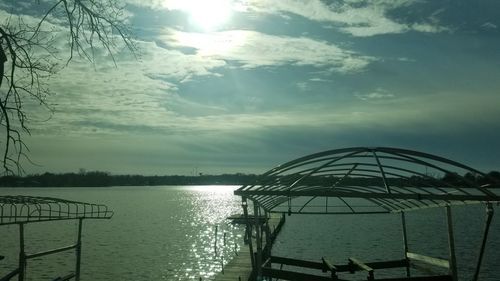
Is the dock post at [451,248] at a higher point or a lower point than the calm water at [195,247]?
higher

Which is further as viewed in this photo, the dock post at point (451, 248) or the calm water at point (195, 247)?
the calm water at point (195, 247)

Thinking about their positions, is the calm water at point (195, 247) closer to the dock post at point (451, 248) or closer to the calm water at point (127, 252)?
the calm water at point (127, 252)

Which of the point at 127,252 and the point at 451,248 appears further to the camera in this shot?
the point at 127,252

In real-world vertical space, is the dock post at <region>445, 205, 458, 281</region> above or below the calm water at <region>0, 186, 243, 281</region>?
above

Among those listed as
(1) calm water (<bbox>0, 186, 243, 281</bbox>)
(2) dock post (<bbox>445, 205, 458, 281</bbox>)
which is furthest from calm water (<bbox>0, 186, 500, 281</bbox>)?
(2) dock post (<bbox>445, 205, 458, 281</bbox>)

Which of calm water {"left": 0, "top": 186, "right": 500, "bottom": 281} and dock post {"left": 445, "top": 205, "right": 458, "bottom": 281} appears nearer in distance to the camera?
dock post {"left": 445, "top": 205, "right": 458, "bottom": 281}

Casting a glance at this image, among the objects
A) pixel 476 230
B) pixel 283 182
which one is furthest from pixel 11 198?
pixel 476 230

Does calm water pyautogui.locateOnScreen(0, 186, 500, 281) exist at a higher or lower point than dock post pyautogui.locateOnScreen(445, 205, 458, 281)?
lower

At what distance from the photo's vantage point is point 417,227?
62656mm

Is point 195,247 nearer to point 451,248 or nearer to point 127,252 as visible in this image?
point 127,252

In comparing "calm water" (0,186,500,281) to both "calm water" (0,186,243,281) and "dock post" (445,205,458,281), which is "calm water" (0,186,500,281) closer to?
"calm water" (0,186,243,281)

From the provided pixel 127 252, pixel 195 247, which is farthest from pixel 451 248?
pixel 195 247

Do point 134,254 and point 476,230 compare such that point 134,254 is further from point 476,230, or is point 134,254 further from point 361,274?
point 476,230

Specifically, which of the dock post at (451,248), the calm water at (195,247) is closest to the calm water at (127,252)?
the calm water at (195,247)
